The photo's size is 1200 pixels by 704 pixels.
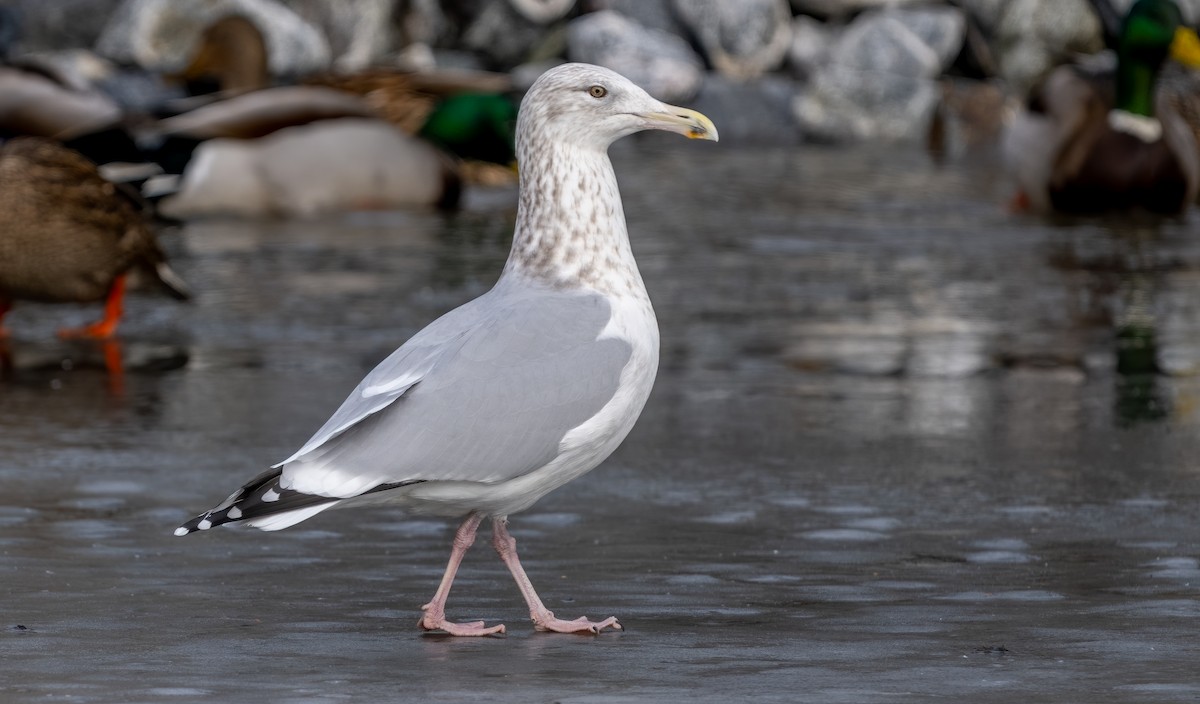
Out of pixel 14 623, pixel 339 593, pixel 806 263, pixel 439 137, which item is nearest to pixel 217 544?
pixel 339 593

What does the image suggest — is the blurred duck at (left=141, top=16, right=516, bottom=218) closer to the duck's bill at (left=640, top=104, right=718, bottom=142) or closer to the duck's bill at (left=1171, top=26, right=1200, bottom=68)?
the duck's bill at (left=1171, top=26, right=1200, bottom=68)

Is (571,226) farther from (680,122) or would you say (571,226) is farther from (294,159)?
(294,159)

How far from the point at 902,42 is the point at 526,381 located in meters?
19.6

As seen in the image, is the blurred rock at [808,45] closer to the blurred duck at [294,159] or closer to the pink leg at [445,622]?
the blurred duck at [294,159]

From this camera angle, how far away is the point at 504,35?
24438mm

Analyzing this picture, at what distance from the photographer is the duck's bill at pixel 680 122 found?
502 cm

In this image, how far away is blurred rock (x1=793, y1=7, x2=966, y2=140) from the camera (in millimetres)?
22438

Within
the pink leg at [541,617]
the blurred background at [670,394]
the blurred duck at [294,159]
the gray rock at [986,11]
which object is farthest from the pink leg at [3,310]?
the gray rock at [986,11]

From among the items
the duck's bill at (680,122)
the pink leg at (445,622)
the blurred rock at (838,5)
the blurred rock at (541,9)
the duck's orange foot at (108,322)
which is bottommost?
the duck's orange foot at (108,322)

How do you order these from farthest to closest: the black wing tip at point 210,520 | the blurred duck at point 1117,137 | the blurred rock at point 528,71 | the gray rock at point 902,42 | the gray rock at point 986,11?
the gray rock at point 986,11 → the gray rock at point 902,42 → the blurred rock at point 528,71 → the blurred duck at point 1117,137 → the black wing tip at point 210,520

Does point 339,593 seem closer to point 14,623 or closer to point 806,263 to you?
point 14,623

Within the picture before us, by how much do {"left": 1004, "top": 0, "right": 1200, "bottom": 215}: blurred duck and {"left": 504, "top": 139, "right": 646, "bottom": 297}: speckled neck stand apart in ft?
31.7

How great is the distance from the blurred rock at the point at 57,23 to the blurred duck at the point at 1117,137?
39.2 ft

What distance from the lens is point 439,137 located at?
678 inches
